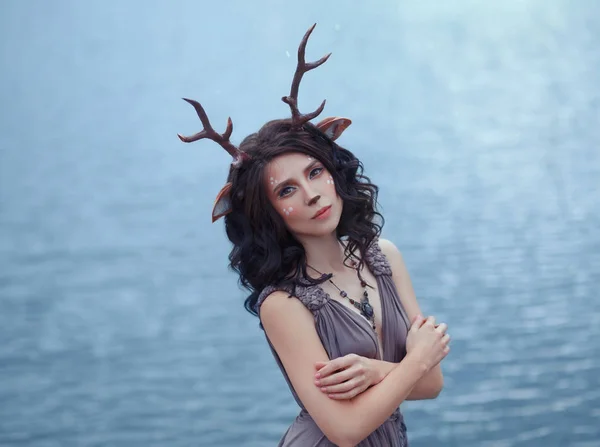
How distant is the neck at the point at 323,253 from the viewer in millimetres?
1768

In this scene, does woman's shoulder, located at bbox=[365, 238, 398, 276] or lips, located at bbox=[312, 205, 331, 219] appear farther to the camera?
woman's shoulder, located at bbox=[365, 238, 398, 276]

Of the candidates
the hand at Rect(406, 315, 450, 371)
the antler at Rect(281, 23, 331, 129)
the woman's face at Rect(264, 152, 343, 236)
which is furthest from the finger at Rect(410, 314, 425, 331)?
the antler at Rect(281, 23, 331, 129)

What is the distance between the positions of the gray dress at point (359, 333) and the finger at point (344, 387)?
0.11m

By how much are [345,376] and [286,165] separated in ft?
1.43

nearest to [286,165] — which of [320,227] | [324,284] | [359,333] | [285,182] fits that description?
[285,182]

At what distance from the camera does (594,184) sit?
4270 mm

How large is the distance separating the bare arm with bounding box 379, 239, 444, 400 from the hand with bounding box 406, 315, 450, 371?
0.05m

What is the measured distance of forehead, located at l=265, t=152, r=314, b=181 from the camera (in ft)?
5.58

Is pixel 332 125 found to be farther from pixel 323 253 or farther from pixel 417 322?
pixel 417 322

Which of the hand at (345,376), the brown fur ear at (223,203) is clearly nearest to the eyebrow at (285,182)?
the brown fur ear at (223,203)

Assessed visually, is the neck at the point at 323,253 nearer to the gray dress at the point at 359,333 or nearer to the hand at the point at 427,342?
the gray dress at the point at 359,333

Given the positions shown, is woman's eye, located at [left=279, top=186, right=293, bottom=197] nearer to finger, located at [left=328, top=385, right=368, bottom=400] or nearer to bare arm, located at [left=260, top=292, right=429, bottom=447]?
bare arm, located at [left=260, top=292, right=429, bottom=447]

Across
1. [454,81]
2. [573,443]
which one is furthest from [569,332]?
Answer: [454,81]

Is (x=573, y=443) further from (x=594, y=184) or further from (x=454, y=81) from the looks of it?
(x=454, y=81)
